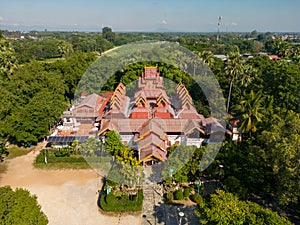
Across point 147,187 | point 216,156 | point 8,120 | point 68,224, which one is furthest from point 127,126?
point 8,120

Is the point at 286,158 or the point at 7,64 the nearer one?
the point at 286,158

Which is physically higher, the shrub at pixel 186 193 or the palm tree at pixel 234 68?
the palm tree at pixel 234 68

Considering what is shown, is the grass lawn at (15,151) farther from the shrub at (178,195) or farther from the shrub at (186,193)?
the shrub at (186,193)

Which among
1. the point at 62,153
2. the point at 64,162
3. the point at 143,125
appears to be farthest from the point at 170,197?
the point at 62,153

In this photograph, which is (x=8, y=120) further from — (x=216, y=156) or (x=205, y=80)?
(x=205, y=80)

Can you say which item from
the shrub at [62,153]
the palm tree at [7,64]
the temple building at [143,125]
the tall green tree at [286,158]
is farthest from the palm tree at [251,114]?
the palm tree at [7,64]

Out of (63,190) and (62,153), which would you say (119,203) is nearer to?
(63,190)

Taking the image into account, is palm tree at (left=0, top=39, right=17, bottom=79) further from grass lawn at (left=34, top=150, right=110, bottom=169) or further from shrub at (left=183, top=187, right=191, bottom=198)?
shrub at (left=183, top=187, right=191, bottom=198)

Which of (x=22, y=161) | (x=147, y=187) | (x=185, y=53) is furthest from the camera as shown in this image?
(x=185, y=53)
